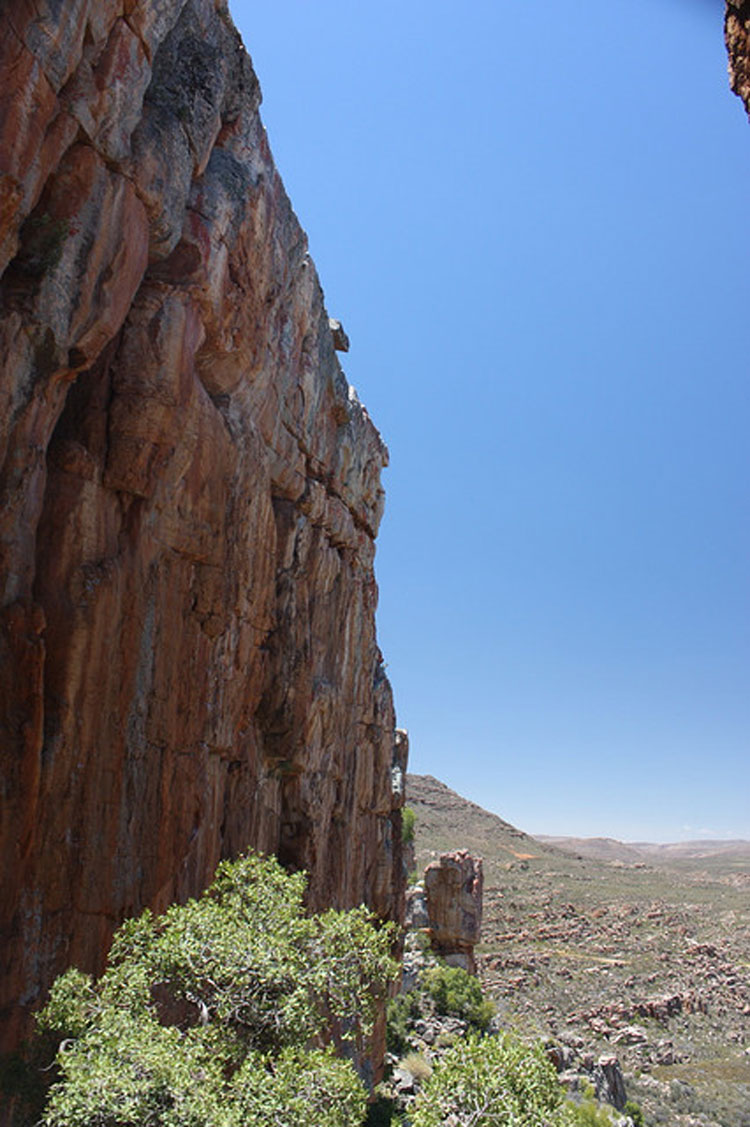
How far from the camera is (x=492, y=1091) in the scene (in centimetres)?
881

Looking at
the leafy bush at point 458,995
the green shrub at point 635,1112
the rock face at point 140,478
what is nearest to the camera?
the rock face at point 140,478

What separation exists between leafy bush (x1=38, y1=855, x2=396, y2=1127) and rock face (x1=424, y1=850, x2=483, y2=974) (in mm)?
39998

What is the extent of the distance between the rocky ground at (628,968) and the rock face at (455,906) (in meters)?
4.72

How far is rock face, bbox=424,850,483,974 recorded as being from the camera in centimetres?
5200

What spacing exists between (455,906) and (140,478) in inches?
1715

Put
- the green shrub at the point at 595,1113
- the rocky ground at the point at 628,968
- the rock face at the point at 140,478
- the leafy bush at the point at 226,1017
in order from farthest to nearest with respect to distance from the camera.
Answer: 1. the rocky ground at the point at 628,968
2. the green shrub at the point at 595,1113
3. the rock face at the point at 140,478
4. the leafy bush at the point at 226,1017

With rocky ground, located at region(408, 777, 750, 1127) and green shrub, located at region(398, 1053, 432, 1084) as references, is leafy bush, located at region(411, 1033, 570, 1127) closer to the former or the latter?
green shrub, located at region(398, 1053, 432, 1084)

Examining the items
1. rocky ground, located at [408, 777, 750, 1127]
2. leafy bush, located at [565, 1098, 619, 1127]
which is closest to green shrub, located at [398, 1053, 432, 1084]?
leafy bush, located at [565, 1098, 619, 1127]

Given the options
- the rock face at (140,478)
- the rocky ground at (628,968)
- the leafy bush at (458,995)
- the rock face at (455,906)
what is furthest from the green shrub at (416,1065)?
the rock face at (140,478)

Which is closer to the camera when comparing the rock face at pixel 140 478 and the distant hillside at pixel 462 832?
the rock face at pixel 140 478

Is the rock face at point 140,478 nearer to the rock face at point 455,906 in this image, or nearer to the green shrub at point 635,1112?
the green shrub at point 635,1112

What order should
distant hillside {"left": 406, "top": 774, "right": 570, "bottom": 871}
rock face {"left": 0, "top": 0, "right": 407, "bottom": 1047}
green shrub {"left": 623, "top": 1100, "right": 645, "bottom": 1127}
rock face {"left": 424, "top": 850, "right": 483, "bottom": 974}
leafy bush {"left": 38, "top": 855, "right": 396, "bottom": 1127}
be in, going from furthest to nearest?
distant hillside {"left": 406, "top": 774, "right": 570, "bottom": 871} → rock face {"left": 424, "top": 850, "right": 483, "bottom": 974} → green shrub {"left": 623, "top": 1100, "right": 645, "bottom": 1127} → rock face {"left": 0, "top": 0, "right": 407, "bottom": 1047} → leafy bush {"left": 38, "top": 855, "right": 396, "bottom": 1127}

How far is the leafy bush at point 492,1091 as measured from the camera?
851cm

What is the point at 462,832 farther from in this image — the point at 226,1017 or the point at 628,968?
the point at 226,1017
